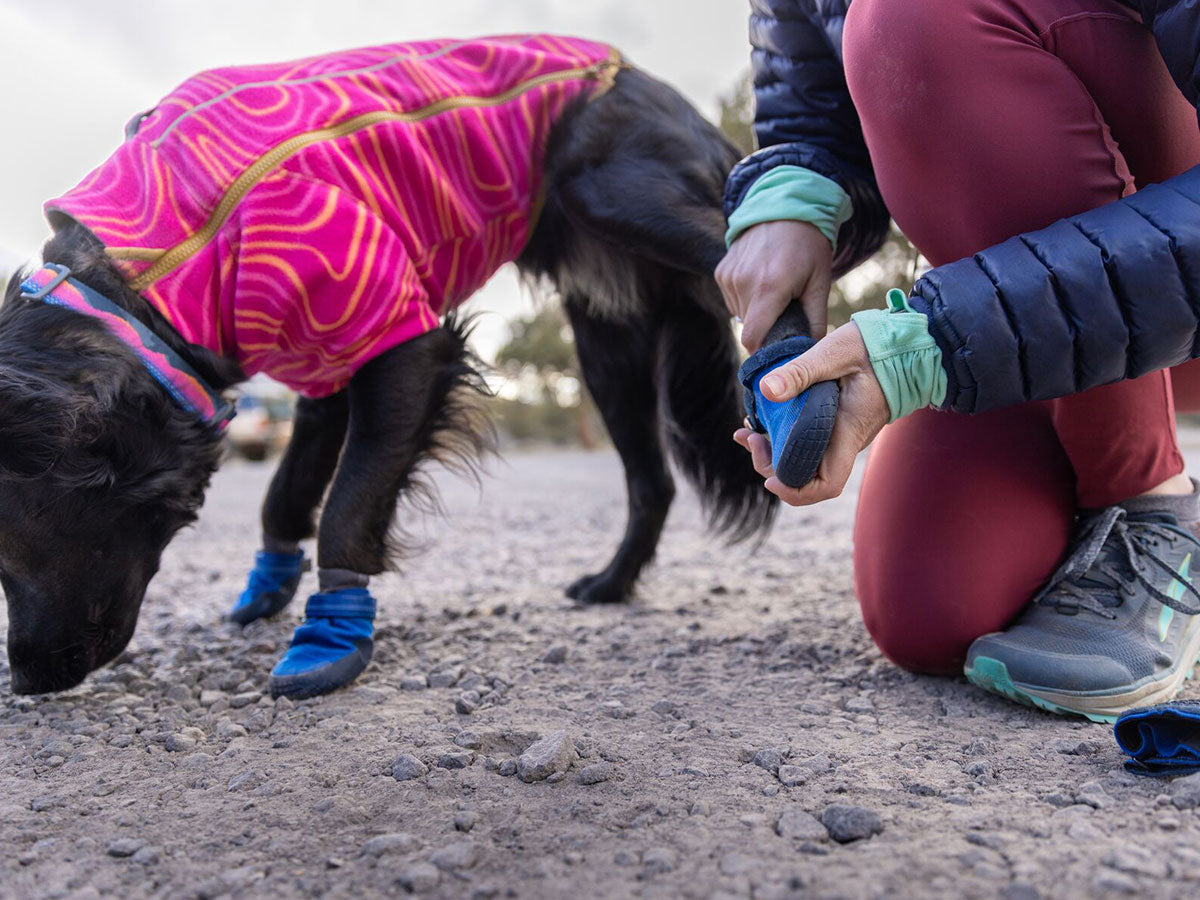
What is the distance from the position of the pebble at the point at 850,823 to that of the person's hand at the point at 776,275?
723 millimetres

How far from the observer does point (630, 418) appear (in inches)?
102

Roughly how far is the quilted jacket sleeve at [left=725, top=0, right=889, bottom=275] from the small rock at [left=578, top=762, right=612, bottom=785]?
1.04 meters

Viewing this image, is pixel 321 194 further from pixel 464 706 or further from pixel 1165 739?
pixel 1165 739

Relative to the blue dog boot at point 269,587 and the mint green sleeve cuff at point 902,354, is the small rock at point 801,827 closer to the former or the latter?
the mint green sleeve cuff at point 902,354

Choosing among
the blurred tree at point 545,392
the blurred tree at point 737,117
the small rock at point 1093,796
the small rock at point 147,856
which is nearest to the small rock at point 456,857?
the small rock at point 147,856

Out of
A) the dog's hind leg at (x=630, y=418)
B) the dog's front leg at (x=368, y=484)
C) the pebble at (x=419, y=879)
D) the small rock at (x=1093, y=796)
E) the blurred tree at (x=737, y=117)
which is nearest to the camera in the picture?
the pebble at (x=419, y=879)

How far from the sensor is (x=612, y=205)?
6.80ft

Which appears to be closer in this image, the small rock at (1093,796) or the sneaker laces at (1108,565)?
the small rock at (1093,796)

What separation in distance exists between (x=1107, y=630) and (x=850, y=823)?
27.5 inches

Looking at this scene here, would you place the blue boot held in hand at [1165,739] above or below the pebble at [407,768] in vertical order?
above

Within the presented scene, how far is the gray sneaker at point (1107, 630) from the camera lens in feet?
4.40

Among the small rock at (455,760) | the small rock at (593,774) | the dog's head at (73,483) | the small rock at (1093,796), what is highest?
the dog's head at (73,483)

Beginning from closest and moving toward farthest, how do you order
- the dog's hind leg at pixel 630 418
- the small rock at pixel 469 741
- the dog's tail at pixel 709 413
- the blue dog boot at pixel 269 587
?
1. the small rock at pixel 469 741
2. the blue dog boot at pixel 269 587
3. the dog's tail at pixel 709 413
4. the dog's hind leg at pixel 630 418

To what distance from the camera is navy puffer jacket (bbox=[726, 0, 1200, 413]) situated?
1.02 metres
